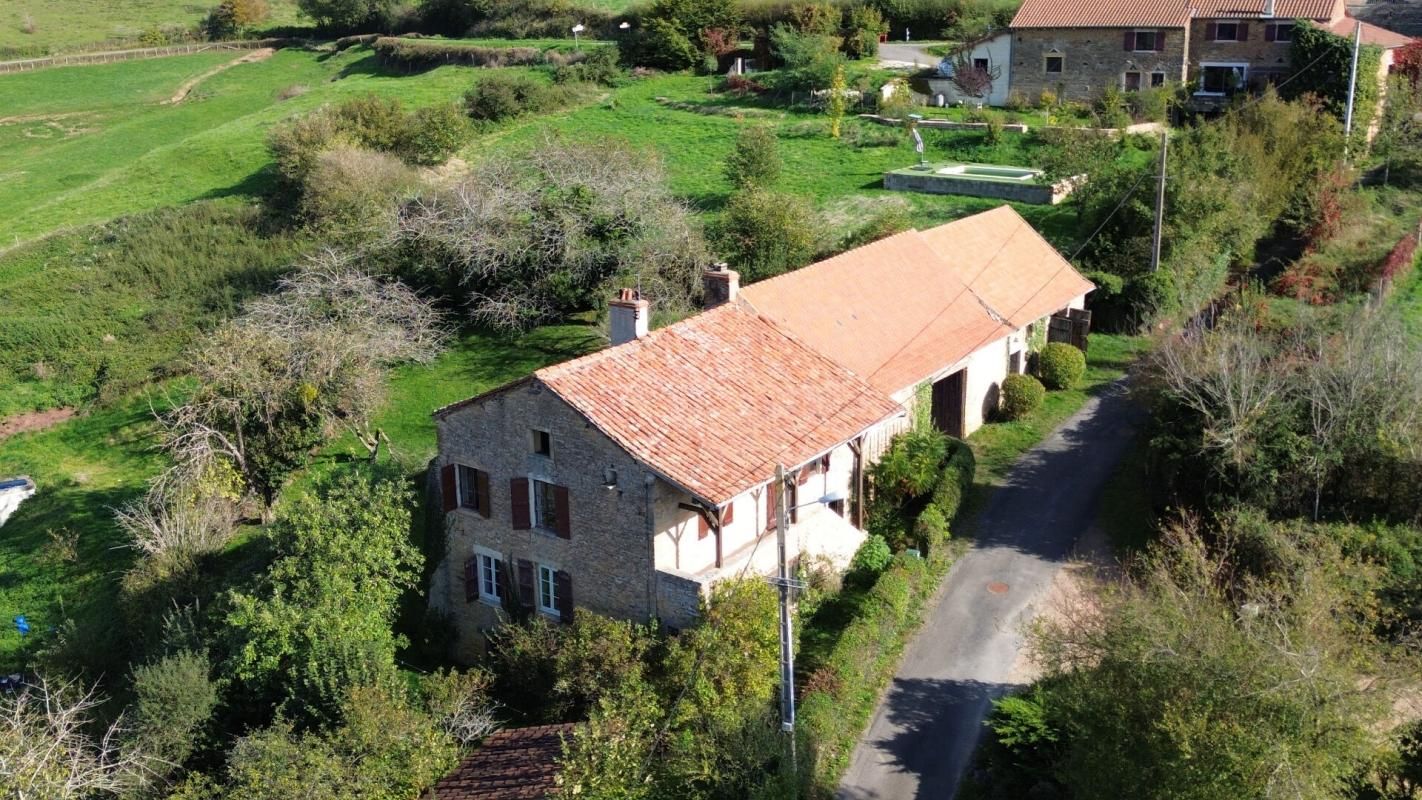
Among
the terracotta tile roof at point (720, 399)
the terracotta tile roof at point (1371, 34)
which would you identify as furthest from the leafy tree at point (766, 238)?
the terracotta tile roof at point (1371, 34)

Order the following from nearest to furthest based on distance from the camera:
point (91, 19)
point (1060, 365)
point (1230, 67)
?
1. point (1060, 365)
2. point (1230, 67)
3. point (91, 19)

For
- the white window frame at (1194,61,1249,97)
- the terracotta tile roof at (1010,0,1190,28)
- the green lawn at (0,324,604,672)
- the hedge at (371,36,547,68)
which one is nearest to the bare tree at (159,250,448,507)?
the green lawn at (0,324,604,672)

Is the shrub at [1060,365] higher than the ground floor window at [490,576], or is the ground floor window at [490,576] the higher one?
the shrub at [1060,365]

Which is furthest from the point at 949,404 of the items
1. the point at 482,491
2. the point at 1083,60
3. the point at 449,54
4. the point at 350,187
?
the point at 449,54

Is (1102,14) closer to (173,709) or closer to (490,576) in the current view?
(490,576)

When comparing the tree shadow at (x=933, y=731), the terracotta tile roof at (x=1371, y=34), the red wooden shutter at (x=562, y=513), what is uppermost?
the terracotta tile roof at (x=1371, y=34)

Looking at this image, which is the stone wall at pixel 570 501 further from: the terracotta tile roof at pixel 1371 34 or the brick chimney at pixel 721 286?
the terracotta tile roof at pixel 1371 34

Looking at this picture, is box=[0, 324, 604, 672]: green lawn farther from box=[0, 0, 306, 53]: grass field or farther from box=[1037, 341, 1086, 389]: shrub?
box=[0, 0, 306, 53]: grass field
